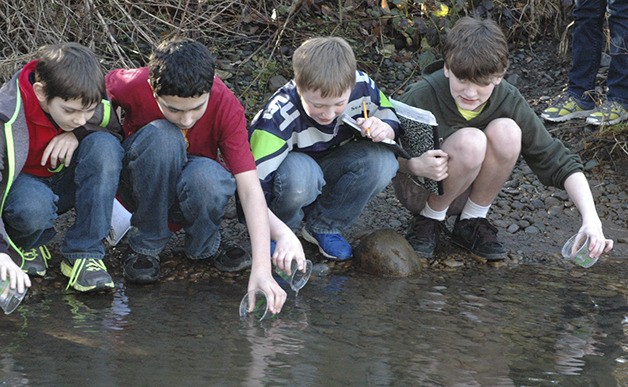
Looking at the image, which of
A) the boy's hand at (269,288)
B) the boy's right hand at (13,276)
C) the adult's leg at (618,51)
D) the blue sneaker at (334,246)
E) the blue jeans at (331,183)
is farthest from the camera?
the adult's leg at (618,51)

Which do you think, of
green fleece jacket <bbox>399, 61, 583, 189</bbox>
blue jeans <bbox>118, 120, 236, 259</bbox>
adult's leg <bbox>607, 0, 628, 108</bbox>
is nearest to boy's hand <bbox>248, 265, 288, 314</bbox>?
blue jeans <bbox>118, 120, 236, 259</bbox>

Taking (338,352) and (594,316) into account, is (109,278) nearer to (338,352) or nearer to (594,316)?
(338,352)

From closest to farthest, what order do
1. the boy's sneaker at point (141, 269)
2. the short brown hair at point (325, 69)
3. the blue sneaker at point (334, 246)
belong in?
the short brown hair at point (325, 69) < the boy's sneaker at point (141, 269) < the blue sneaker at point (334, 246)

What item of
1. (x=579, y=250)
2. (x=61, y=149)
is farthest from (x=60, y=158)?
(x=579, y=250)

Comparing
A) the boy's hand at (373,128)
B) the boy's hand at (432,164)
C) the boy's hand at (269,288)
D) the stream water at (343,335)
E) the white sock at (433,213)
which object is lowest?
the stream water at (343,335)

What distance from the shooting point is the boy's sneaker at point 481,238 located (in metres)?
4.53

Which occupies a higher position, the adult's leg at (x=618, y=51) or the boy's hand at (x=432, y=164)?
the adult's leg at (x=618, y=51)

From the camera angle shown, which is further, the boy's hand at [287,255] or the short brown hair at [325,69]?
the short brown hair at [325,69]

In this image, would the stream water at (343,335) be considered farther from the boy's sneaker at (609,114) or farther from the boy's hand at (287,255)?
the boy's sneaker at (609,114)

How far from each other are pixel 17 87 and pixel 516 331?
2.09 metres

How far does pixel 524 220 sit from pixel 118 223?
2.03m

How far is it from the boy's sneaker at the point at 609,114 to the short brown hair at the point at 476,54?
4.34 feet

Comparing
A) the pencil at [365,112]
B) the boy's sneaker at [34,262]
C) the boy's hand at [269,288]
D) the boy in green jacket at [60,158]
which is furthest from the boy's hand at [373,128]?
the boy's sneaker at [34,262]

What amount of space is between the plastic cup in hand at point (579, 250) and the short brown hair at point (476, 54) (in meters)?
0.76
